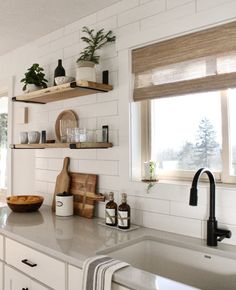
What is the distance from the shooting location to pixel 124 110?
6.24ft

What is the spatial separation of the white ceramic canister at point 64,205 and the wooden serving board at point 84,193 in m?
0.06

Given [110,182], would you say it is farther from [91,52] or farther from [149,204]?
[91,52]

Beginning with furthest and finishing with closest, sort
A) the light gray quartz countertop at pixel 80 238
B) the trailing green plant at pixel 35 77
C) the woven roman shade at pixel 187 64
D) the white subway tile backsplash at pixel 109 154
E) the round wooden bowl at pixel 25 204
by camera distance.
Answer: the trailing green plant at pixel 35 77
the round wooden bowl at pixel 25 204
the white subway tile backsplash at pixel 109 154
the woven roman shade at pixel 187 64
the light gray quartz countertop at pixel 80 238

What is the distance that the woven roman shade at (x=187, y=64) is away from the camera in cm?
148

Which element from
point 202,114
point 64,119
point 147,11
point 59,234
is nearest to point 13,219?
point 59,234

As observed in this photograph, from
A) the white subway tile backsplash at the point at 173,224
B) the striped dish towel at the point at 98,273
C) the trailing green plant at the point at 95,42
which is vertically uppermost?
the trailing green plant at the point at 95,42

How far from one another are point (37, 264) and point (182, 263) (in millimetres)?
751

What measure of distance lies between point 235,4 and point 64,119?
4.71 feet

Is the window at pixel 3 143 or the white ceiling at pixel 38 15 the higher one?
the white ceiling at pixel 38 15

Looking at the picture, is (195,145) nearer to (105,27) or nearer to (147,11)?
(147,11)

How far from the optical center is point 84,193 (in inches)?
82.7

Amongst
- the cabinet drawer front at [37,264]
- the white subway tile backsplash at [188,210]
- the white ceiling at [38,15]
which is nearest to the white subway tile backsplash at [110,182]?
the white subway tile backsplash at [188,210]

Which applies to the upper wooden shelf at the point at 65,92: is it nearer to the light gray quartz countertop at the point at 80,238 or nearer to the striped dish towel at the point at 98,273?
the light gray quartz countertop at the point at 80,238

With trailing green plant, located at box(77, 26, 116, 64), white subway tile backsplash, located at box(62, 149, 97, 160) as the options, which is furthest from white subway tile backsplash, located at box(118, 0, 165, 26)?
white subway tile backsplash, located at box(62, 149, 97, 160)
